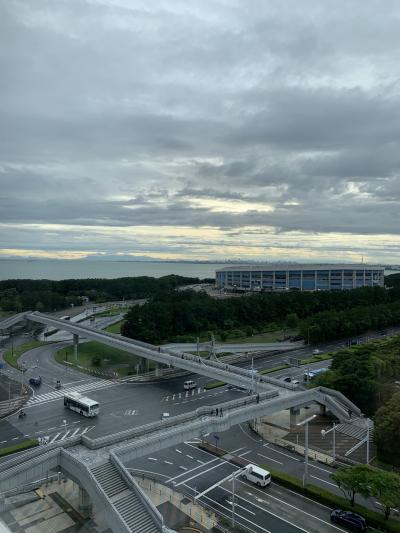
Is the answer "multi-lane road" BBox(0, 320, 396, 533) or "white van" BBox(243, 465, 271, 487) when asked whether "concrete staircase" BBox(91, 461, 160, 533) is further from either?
"white van" BBox(243, 465, 271, 487)

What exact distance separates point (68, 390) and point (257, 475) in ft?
78.3

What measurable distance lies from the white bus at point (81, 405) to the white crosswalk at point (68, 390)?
343cm

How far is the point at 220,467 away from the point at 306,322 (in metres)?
40.7

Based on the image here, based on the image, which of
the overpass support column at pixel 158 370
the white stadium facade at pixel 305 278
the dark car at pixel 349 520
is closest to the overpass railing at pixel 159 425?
the dark car at pixel 349 520

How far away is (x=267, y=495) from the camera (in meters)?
25.0

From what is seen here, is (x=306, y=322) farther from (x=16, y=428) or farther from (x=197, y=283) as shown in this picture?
(x=197, y=283)

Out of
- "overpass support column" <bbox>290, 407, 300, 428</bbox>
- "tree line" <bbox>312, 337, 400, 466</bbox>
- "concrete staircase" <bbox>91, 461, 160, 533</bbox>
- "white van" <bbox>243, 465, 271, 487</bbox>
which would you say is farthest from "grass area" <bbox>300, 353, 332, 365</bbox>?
"concrete staircase" <bbox>91, 461, 160, 533</bbox>

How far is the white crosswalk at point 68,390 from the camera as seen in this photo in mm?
40125

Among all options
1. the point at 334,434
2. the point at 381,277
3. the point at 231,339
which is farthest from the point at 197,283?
the point at 334,434

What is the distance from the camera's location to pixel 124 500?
19.9m

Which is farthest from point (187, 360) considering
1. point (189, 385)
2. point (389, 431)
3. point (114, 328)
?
point (114, 328)

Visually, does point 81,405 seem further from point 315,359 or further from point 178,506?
point 315,359

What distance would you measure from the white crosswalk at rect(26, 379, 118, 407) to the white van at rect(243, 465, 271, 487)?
21643mm

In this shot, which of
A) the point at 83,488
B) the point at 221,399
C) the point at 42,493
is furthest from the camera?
the point at 221,399
